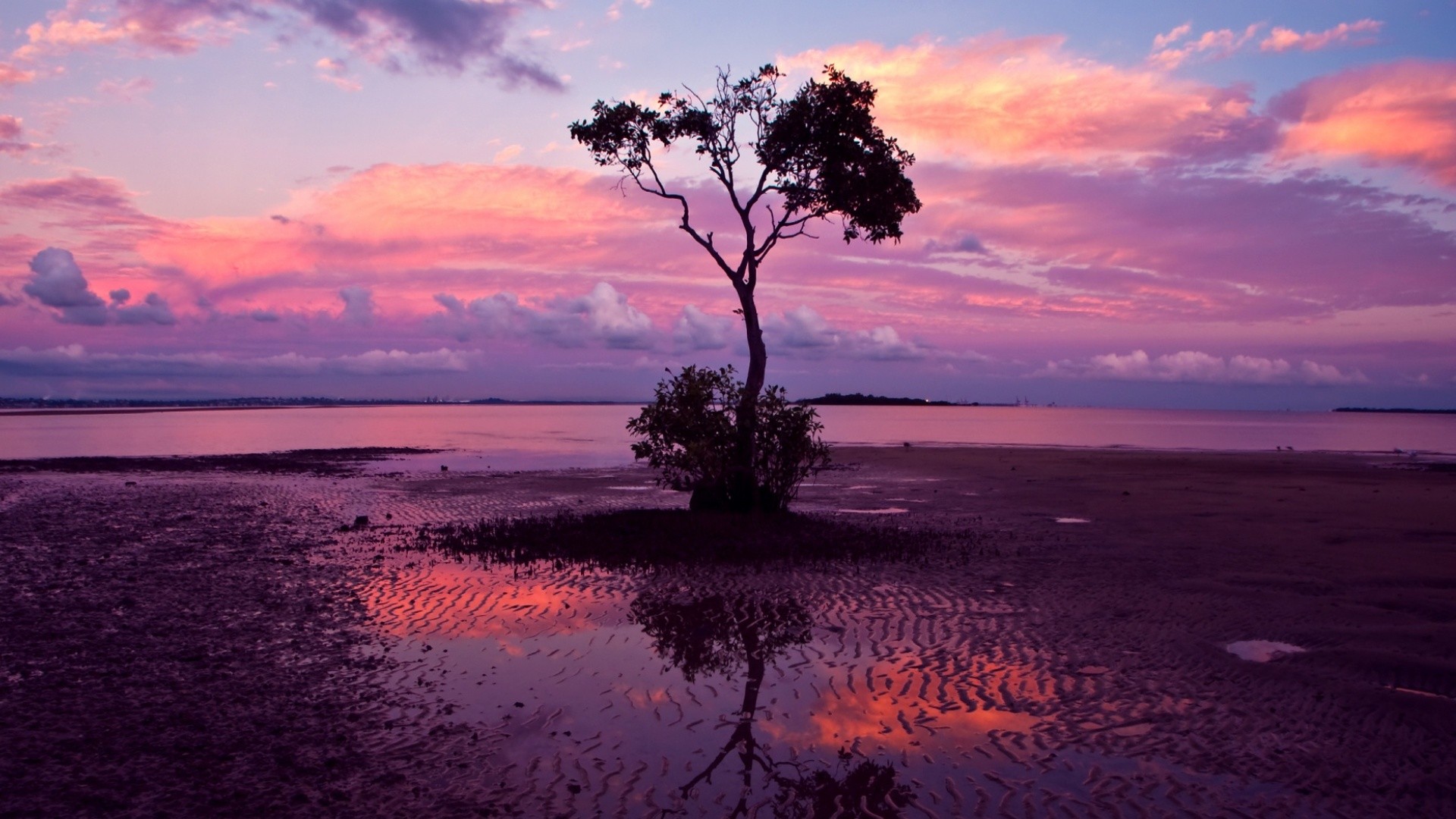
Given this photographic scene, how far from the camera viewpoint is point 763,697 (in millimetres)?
9672

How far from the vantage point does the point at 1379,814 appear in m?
6.89

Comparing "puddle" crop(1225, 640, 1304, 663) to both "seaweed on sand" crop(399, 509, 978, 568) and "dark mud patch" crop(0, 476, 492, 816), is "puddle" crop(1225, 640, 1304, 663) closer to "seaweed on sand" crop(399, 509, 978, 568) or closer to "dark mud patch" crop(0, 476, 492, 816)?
"seaweed on sand" crop(399, 509, 978, 568)

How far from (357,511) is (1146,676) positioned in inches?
969

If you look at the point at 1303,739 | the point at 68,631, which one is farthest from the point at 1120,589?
the point at 68,631

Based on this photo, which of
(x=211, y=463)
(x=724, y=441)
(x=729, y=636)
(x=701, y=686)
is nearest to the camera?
(x=701, y=686)

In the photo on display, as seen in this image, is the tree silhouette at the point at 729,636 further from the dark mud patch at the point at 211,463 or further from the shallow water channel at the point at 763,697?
the dark mud patch at the point at 211,463

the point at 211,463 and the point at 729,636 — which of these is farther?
the point at 211,463

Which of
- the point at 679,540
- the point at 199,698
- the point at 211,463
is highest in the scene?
the point at 679,540

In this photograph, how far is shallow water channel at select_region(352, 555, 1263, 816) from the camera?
7.24m

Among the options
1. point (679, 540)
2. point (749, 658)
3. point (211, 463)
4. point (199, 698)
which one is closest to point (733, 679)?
point (749, 658)

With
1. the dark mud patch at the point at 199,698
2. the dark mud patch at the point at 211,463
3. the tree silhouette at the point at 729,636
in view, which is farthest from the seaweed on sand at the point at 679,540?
the dark mud patch at the point at 211,463

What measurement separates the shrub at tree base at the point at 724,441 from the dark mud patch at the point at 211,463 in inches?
1057

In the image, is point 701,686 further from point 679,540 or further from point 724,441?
point 724,441

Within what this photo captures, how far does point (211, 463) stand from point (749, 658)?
159 feet
